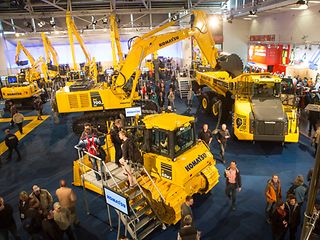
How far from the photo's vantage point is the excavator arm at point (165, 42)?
11812 mm

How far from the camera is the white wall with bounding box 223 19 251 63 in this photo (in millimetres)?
29047

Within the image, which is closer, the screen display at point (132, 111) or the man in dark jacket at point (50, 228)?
the man in dark jacket at point (50, 228)

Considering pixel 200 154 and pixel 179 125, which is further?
pixel 200 154

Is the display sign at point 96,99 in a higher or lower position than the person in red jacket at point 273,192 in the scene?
higher

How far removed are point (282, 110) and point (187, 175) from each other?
19.7 feet

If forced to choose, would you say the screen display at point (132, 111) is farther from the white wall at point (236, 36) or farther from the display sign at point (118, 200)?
the white wall at point (236, 36)

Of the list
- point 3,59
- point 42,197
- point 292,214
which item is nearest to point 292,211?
point 292,214

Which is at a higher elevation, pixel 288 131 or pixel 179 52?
pixel 179 52

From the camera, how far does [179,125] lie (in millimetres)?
7137

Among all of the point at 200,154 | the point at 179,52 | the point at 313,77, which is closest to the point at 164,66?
the point at 179,52

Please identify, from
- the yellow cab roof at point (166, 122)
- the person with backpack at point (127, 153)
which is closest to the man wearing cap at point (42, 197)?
the person with backpack at point (127, 153)

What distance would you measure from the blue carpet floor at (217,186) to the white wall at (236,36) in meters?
17.9

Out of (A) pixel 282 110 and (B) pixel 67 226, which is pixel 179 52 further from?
(B) pixel 67 226

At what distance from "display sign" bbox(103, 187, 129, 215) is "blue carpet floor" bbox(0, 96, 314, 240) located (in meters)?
1.40
